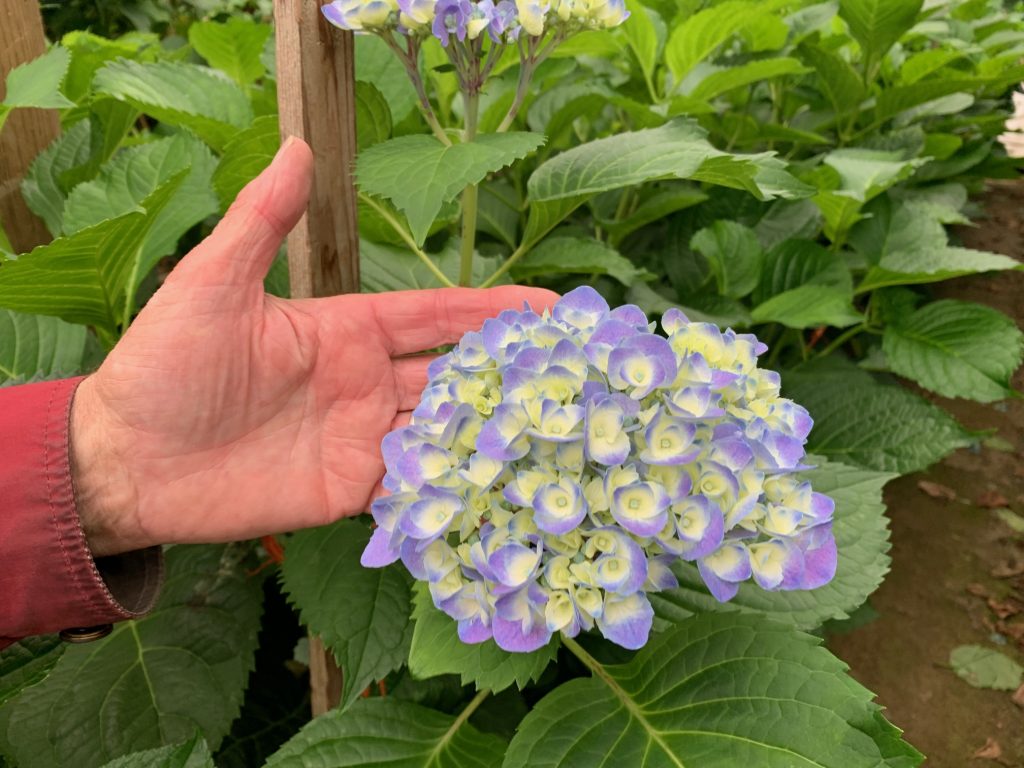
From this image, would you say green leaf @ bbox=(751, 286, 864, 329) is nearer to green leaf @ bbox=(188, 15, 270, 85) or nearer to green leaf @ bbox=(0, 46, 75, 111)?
green leaf @ bbox=(188, 15, 270, 85)

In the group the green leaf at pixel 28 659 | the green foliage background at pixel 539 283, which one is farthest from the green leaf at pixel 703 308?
the green leaf at pixel 28 659

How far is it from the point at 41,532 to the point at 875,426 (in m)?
1.60

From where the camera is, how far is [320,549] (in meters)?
1.18

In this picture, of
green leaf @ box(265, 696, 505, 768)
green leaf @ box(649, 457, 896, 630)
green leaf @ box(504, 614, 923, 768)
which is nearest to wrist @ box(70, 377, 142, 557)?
green leaf @ box(265, 696, 505, 768)

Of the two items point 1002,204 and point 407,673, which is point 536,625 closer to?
point 407,673

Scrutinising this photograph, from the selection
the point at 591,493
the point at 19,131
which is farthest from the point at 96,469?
the point at 19,131

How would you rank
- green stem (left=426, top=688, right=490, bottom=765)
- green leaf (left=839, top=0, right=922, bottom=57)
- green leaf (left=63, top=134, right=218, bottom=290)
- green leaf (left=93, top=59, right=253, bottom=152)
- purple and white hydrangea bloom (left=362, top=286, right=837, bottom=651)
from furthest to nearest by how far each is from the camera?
green leaf (left=839, top=0, right=922, bottom=57), green leaf (left=63, top=134, right=218, bottom=290), green leaf (left=93, top=59, right=253, bottom=152), green stem (left=426, top=688, right=490, bottom=765), purple and white hydrangea bloom (left=362, top=286, right=837, bottom=651)

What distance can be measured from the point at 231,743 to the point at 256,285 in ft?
3.09

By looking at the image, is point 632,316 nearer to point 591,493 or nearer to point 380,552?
point 591,493

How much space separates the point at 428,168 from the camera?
0.98 metres

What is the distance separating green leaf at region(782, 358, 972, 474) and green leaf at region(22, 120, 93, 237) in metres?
1.58

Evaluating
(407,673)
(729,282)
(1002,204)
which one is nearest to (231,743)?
(407,673)

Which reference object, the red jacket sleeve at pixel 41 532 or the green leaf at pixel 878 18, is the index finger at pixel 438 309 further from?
the green leaf at pixel 878 18

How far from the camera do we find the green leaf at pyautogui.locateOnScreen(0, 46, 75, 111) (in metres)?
1.20
